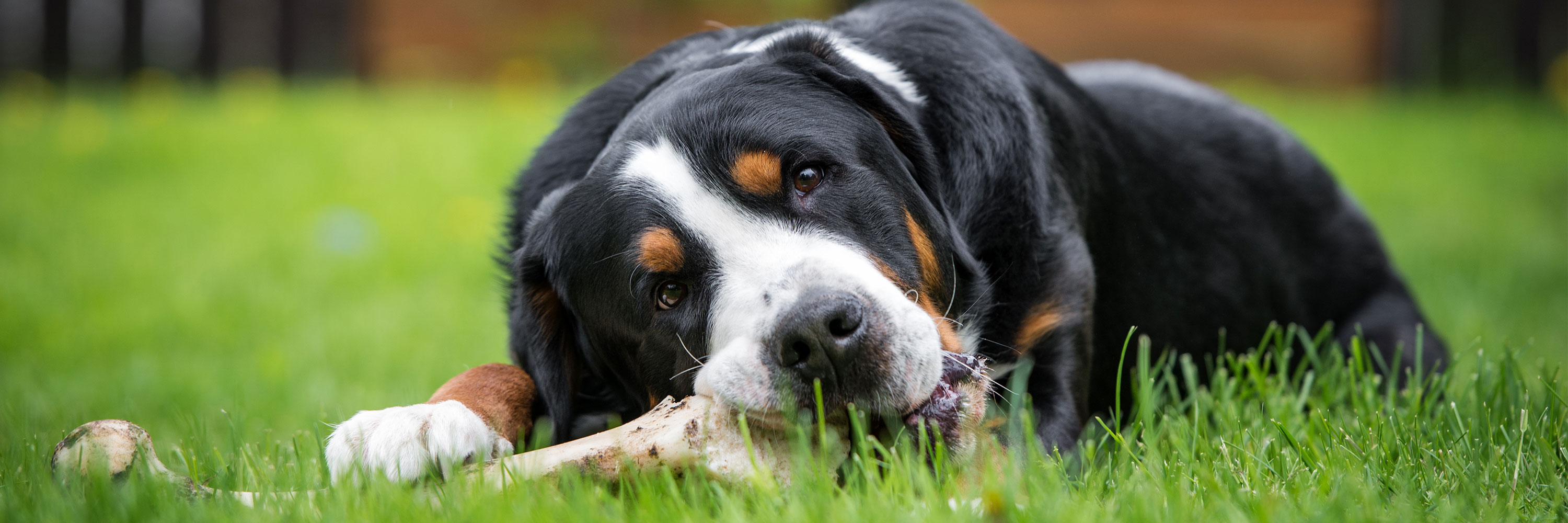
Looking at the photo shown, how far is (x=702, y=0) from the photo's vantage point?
1302 cm

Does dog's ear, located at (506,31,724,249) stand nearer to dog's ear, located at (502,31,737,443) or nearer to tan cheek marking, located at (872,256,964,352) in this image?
dog's ear, located at (502,31,737,443)

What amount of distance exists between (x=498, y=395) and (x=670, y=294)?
54 centimetres

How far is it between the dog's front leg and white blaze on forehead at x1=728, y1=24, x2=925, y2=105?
110cm

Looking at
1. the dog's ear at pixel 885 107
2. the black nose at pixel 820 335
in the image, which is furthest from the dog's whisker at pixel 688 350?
the dog's ear at pixel 885 107

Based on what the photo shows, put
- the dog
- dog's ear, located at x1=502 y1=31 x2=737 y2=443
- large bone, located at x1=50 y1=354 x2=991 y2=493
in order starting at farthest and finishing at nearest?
dog's ear, located at x1=502 y1=31 x2=737 y2=443
the dog
large bone, located at x1=50 y1=354 x2=991 y2=493

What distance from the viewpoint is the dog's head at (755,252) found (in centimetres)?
209

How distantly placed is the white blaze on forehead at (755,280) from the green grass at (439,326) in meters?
0.20

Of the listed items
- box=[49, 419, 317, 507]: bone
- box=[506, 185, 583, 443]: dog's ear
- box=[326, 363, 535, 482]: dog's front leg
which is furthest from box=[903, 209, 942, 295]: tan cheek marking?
box=[49, 419, 317, 507]: bone

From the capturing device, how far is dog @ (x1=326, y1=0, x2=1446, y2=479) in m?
2.16

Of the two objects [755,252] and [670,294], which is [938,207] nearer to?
[755,252]

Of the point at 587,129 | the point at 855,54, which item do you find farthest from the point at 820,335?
the point at 587,129

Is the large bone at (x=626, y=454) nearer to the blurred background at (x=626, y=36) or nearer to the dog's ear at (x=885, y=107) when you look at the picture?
the dog's ear at (x=885, y=107)

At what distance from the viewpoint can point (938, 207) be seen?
102 inches

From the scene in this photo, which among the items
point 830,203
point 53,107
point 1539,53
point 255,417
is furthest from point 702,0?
point 830,203
